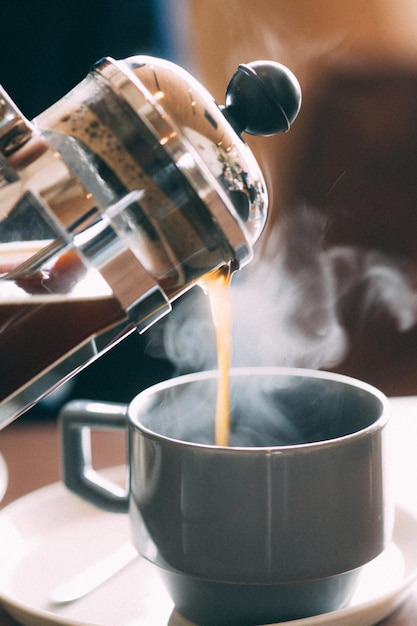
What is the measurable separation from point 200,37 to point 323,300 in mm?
543

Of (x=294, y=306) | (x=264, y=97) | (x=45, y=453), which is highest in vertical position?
(x=264, y=97)

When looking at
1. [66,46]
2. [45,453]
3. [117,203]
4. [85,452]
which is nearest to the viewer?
[117,203]

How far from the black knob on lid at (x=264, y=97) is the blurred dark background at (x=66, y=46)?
746mm

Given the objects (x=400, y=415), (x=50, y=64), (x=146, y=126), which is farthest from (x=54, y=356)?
(x=50, y=64)

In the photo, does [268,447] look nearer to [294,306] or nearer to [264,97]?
[264,97]

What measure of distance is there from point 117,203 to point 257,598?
244 mm

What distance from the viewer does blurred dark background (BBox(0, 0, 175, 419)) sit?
3.49 ft

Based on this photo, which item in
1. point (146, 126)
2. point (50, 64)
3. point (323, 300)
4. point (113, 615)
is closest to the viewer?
point (146, 126)

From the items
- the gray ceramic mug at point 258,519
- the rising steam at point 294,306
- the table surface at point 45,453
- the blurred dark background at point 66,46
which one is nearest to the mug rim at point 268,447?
the gray ceramic mug at point 258,519

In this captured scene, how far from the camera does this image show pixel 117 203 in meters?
0.37

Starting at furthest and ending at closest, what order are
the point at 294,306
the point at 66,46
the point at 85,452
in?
1. the point at 294,306
2. the point at 66,46
3. the point at 85,452

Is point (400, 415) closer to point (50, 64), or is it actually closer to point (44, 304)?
point (44, 304)

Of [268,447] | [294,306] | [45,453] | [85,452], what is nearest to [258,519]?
[268,447]

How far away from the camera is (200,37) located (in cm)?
137
